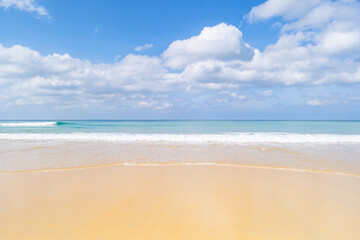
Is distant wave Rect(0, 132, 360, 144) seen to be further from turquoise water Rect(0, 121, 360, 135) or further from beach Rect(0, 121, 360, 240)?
beach Rect(0, 121, 360, 240)

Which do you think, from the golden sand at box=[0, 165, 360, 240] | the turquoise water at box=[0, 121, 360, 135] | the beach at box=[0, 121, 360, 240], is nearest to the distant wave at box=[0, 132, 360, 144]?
the turquoise water at box=[0, 121, 360, 135]

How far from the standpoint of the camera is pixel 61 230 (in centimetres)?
279

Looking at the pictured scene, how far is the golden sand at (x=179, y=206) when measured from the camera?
2.77m

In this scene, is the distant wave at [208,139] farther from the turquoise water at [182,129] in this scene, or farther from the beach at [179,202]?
the beach at [179,202]

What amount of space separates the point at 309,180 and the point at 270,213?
2862 millimetres

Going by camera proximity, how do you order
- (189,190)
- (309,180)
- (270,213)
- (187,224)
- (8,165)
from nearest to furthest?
(187,224), (270,213), (189,190), (309,180), (8,165)

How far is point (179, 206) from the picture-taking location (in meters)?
3.58

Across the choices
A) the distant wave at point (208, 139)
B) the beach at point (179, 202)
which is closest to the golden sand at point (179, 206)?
the beach at point (179, 202)

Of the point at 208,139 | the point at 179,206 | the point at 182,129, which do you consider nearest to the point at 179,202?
the point at 179,206

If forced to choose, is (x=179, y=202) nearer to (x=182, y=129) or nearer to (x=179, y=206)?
(x=179, y=206)

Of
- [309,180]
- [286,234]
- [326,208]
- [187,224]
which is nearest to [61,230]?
[187,224]

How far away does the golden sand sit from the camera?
277 centimetres

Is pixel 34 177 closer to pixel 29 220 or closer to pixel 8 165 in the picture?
pixel 8 165

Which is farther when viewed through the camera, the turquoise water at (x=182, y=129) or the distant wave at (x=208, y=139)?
the turquoise water at (x=182, y=129)
